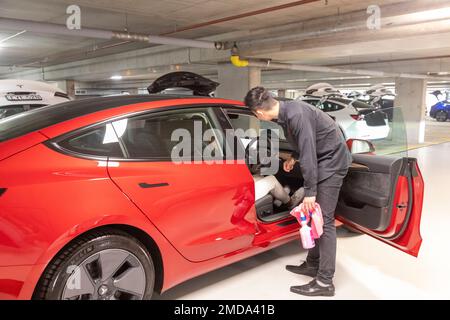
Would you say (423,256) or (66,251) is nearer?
(66,251)

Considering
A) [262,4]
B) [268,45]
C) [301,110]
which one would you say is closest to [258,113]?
[301,110]

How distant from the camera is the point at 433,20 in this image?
16.3ft

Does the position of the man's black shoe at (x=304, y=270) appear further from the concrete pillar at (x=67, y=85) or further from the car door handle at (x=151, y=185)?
the concrete pillar at (x=67, y=85)

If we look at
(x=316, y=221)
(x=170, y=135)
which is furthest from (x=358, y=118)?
(x=170, y=135)

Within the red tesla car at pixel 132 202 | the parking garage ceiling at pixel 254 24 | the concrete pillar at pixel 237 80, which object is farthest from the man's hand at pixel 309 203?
the concrete pillar at pixel 237 80

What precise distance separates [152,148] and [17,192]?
732 mm

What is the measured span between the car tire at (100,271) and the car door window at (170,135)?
1.49ft

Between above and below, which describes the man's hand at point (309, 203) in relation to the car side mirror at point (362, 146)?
below

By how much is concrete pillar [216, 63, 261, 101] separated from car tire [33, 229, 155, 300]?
25.0 ft

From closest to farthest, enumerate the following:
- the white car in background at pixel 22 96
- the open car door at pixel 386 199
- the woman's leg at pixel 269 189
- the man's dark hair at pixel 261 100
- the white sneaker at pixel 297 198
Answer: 1. the man's dark hair at pixel 261 100
2. the open car door at pixel 386 199
3. the woman's leg at pixel 269 189
4. the white sneaker at pixel 297 198
5. the white car in background at pixel 22 96

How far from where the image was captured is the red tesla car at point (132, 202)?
1586mm

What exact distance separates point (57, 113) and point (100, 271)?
88 cm

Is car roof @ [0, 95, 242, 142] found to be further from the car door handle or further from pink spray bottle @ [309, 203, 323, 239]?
pink spray bottle @ [309, 203, 323, 239]
